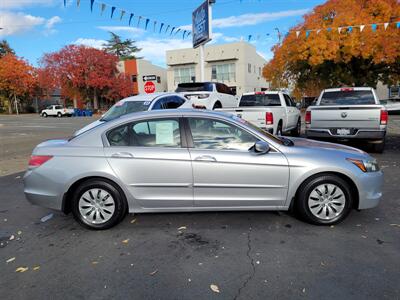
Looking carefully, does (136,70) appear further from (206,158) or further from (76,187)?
(206,158)

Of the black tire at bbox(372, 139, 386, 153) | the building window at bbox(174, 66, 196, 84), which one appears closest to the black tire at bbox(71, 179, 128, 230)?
the black tire at bbox(372, 139, 386, 153)

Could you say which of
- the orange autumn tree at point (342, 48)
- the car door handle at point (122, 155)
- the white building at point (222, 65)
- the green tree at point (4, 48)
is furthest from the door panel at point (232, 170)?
the green tree at point (4, 48)

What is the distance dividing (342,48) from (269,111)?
47.8ft

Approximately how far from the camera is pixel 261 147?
410 cm

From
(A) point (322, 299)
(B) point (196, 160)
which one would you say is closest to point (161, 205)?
(B) point (196, 160)

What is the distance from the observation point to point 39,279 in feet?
10.6

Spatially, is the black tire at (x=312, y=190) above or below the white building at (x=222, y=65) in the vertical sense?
below

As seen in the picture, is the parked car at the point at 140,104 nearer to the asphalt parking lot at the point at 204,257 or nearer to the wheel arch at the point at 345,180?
the asphalt parking lot at the point at 204,257

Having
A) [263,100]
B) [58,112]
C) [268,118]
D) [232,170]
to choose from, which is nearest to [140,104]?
[268,118]

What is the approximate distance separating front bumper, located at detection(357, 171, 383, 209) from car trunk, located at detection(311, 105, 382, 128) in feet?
15.8

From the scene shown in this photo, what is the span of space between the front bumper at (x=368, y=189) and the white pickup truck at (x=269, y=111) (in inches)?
214

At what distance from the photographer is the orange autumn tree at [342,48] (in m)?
19.6

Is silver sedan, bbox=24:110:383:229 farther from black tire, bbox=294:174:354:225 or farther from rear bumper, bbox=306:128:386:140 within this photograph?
rear bumper, bbox=306:128:386:140

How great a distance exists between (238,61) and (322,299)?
45.6m
